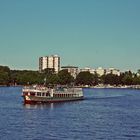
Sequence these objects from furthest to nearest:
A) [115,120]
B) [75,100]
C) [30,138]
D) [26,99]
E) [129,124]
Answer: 1. [75,100]
2. [26,99]
3. [115,120]
4. [129,124]
5. [30,138]

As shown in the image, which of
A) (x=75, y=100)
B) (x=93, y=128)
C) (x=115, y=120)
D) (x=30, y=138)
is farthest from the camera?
(x=75, y=100)

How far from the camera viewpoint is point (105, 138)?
5672cm

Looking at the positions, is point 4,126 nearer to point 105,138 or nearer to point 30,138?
point 30,138

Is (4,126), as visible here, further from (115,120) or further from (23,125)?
(115,120)

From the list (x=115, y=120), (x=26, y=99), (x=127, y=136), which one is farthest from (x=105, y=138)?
(x=26, y=99)

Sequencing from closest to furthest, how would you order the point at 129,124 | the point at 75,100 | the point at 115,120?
the point at 129,124 < the point at 115,120 < the point at 75,100

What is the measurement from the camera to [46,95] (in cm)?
12544

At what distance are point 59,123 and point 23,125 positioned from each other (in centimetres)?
594

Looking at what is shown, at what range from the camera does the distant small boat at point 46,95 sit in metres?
119

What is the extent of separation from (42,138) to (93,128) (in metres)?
11.5

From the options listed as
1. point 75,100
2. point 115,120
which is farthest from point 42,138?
point 75,100

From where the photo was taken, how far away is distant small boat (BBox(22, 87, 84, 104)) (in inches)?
4670

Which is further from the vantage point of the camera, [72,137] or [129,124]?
[129,124]

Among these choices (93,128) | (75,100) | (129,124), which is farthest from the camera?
(75,100)
